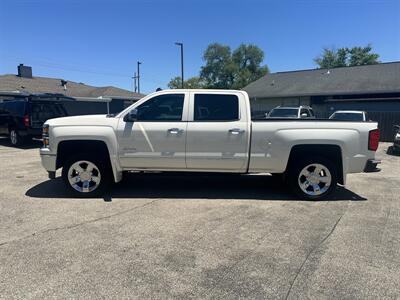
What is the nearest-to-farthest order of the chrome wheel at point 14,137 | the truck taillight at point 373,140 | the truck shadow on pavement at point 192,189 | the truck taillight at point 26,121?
the truck taillight at point 373,140 < the truck shadow on pavement at point 192,189 < the truck taillight at point 26,121 < the chrome wheel at point 14,137

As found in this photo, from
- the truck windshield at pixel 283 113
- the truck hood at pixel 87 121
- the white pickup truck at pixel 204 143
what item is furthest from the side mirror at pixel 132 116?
the truck windshield at pixel 283 113

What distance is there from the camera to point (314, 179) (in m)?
5.81

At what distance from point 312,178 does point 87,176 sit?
401 centimetres

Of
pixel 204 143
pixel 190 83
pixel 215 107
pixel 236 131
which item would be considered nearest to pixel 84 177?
pixel 204 143

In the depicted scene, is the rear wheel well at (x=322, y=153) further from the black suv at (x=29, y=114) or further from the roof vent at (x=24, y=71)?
the roof vent at (x=24, y=71)

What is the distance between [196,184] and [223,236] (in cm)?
271

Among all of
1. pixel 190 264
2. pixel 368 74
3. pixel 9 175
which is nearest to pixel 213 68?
pixel 368 74

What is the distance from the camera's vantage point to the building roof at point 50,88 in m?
25.4

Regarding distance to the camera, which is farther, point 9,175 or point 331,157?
point 9,175

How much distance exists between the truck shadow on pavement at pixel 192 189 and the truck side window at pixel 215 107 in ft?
3.56

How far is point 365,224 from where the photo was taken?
4734 millimetres

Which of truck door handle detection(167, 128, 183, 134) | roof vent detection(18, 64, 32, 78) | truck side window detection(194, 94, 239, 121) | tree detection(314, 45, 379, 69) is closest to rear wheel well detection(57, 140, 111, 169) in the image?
truck door handle detection(167, 128, 183, 134)

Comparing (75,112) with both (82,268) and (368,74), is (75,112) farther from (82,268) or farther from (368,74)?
(82,268)

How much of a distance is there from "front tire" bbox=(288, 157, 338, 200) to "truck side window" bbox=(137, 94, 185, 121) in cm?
228
